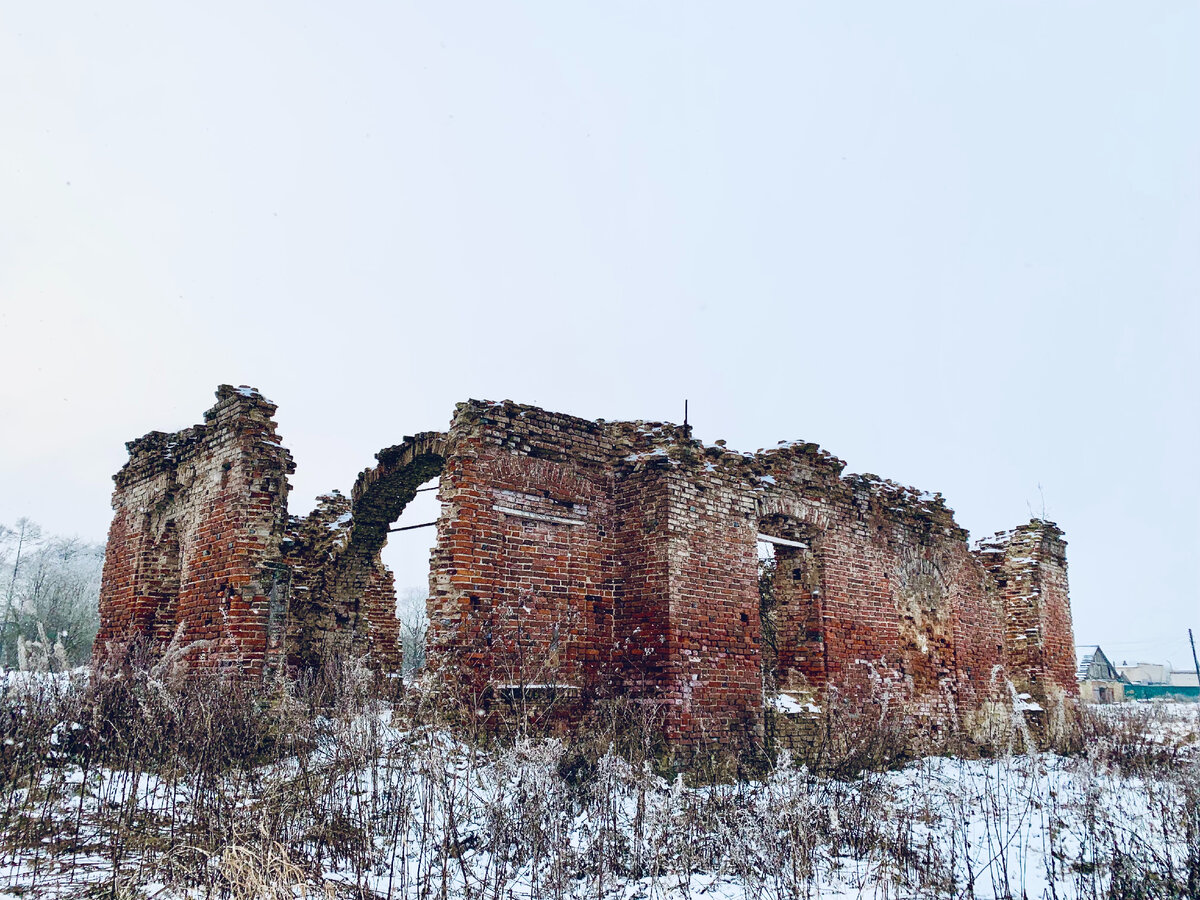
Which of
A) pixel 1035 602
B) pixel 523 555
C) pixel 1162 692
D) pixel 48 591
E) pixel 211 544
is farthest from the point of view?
pixel 1162 692

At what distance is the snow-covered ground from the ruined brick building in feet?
4.24

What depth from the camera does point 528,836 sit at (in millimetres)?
4750

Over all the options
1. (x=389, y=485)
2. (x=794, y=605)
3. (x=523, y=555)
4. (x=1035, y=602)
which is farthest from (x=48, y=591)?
(x=1035, y=602)

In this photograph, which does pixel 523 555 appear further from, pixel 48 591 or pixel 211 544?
pixel 48 591

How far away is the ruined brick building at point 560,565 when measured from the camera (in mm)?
7602

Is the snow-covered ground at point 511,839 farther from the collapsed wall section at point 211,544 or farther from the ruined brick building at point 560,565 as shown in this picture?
the collapsed wall section at point 211,544

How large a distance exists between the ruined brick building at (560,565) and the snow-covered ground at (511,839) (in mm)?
1293

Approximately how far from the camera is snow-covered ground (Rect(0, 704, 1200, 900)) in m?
3.99

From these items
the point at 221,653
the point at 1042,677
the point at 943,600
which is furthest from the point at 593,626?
the point at 1042,677

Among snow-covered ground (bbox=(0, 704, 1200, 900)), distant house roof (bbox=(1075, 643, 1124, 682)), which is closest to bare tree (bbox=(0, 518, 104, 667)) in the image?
snow-covered ground (bbox=(0, 704, 1200, 900))

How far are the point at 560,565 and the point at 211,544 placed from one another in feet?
12.3

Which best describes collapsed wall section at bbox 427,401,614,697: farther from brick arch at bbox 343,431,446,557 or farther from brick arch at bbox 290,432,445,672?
brick arch at bbox 290,432,445,672

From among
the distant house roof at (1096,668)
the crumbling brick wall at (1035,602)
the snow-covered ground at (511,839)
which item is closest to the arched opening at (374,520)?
the snow-covered ground at (511,839)

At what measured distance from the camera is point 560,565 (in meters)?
8.04
